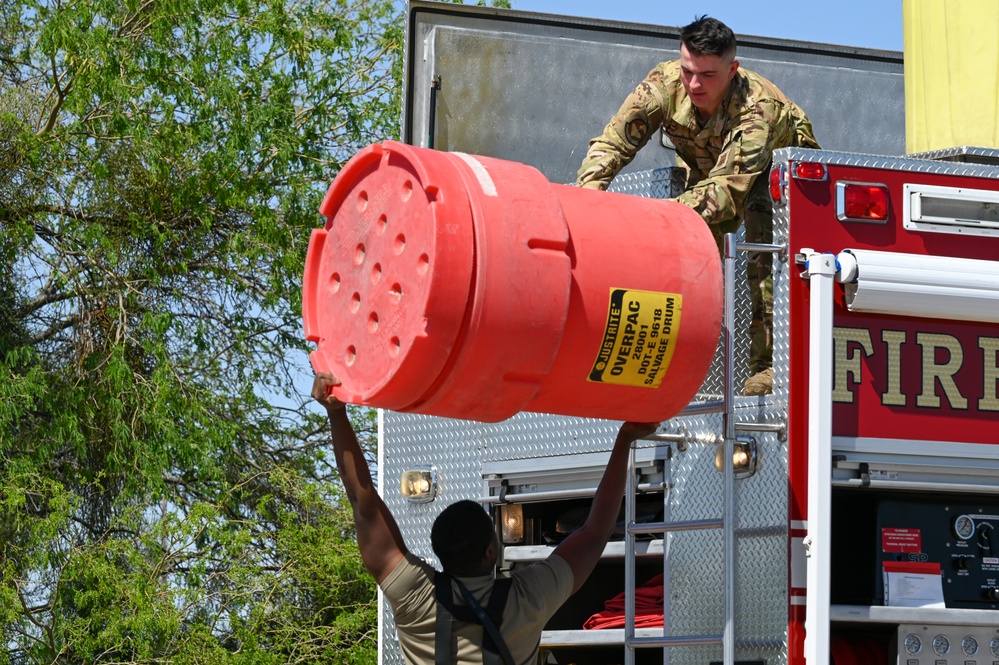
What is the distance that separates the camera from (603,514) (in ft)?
13.8

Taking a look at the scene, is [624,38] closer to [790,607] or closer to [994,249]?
[994,249]

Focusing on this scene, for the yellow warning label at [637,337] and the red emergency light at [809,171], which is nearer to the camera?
the yellow warning label at [637,337]

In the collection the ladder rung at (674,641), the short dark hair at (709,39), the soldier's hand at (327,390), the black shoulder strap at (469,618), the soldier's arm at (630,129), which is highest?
the short dark hair at (709,39)

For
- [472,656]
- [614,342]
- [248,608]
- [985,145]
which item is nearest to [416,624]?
[472,656]

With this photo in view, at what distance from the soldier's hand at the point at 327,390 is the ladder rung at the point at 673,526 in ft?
3.89

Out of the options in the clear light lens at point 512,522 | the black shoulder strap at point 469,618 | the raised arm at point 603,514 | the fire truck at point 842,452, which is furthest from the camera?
the clear light lens at point 512,522

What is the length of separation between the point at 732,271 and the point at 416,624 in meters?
1.42

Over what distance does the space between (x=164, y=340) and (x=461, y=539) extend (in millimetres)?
6964

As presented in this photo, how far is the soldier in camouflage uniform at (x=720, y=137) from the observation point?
488 centimetres

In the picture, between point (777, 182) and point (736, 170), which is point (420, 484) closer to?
point (736, 170)

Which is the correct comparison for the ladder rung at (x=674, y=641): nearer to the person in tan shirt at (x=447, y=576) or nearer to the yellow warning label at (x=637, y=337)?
the person in tan shirt at (x=447, y=576)

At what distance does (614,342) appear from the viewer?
3832 mm

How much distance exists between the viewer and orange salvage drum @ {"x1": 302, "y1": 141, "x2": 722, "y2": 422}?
3.66 m

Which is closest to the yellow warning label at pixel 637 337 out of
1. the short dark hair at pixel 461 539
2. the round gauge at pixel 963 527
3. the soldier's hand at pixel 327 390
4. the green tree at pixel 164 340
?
the short dark hair at pixel 461 539
